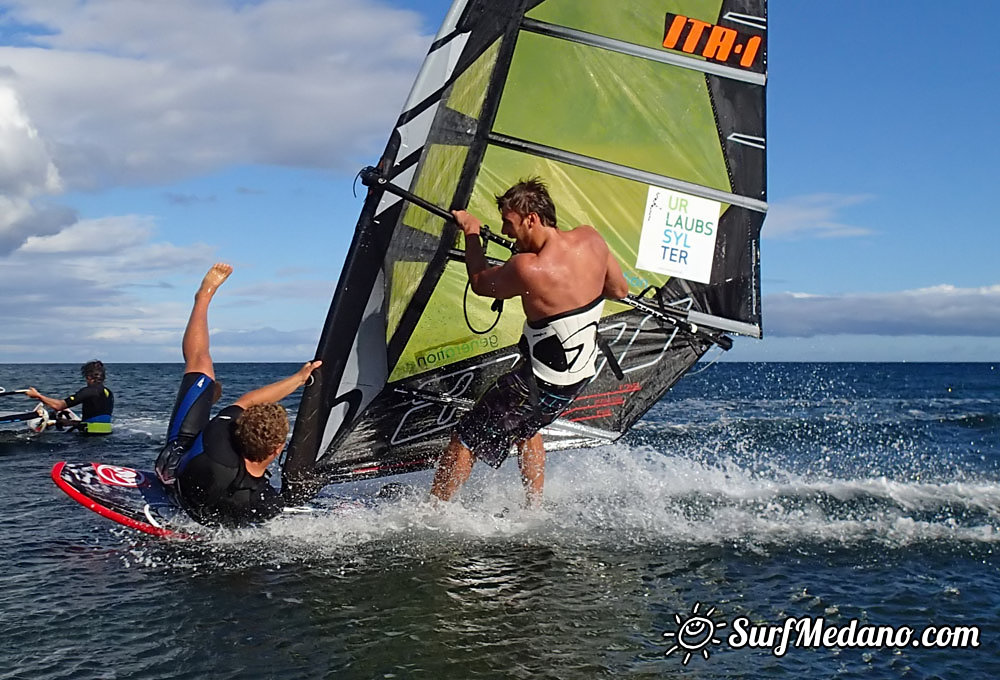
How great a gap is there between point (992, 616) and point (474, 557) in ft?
9.00

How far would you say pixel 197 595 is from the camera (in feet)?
14.4

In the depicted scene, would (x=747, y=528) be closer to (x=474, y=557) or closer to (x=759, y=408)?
(x=474, y=557)

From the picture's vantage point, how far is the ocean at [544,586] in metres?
3.63

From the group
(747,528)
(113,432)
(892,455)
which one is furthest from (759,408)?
→ (747,528)

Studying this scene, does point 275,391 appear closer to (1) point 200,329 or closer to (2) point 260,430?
(2) point 260,430

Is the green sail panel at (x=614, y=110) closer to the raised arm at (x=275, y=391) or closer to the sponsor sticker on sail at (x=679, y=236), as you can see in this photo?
the sponsor sticker on sail at (x=679, y=236)

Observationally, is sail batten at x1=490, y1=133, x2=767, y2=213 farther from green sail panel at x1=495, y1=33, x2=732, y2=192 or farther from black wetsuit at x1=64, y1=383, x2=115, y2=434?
black wetsuit at x1=64, y1=383, x2=115, y2=434

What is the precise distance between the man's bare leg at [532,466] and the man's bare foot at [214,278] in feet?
7.58

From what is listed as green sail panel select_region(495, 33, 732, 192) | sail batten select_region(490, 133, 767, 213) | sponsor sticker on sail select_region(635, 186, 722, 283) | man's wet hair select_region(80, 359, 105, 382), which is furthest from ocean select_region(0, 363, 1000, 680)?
man's wet hair select_region(80, 359, 105, 382)

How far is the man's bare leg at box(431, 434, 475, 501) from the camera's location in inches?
216

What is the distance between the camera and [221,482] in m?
4.98

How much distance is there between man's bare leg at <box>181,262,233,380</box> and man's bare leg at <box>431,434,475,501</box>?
1678 mm

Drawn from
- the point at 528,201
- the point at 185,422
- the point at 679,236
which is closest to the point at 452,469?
the point at 185,422

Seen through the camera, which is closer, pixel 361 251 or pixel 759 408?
pixel 361 251
